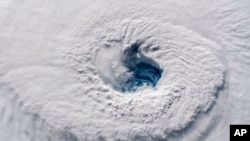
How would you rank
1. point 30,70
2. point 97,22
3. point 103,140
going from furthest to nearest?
point 97,22
point 30,70
point 103,140

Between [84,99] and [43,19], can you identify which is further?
[43,19]

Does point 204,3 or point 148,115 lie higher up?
point 204,3

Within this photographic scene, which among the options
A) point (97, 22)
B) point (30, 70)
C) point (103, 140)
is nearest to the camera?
point (103, 140)

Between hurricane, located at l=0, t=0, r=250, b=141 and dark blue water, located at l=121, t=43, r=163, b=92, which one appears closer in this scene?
hurricane, located at l=0, t=0, r=250, b=141

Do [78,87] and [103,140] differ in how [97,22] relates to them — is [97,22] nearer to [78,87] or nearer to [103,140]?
[78,87]

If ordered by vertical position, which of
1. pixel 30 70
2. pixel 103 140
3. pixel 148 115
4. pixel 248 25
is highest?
pixel 248 25

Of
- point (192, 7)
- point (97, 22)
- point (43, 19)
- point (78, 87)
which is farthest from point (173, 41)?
point (43, 19)

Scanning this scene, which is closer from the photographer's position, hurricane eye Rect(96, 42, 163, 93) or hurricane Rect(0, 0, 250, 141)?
hurricane Rect(0, 0, 250, 141)

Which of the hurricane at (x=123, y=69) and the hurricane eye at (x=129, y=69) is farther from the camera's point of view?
the hurricane eye at (x=129, y=69)
